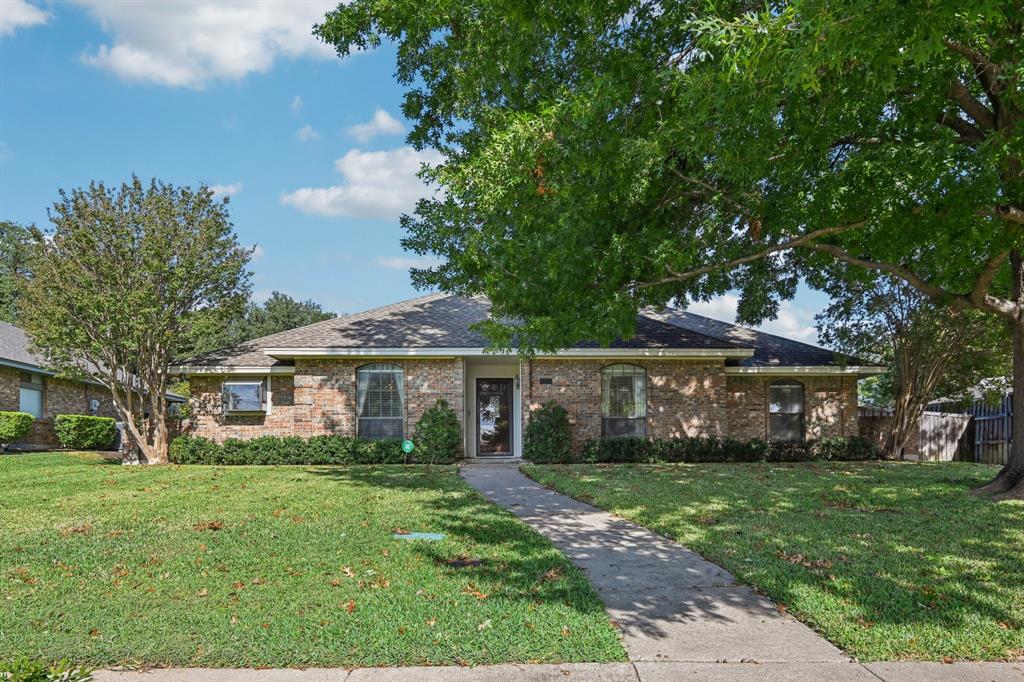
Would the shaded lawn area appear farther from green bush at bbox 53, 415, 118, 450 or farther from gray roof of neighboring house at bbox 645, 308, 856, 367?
green bush at bbox 53, 415, 118, 450

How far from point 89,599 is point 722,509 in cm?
741

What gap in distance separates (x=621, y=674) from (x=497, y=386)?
14.7 m

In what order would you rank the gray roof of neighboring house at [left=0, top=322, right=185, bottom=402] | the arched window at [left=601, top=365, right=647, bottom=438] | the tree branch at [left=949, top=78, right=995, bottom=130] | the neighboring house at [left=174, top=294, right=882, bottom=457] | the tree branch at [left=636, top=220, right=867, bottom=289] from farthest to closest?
the gray roof of neighboring house at [left=0, top=322, right=185, bottom=402] < the arched window at [left=601, top=365, right=647, bottom=438] < the neighboring house at [left=174, top=294, right=882, bottom=457] < the tree branch at [left=949, top=78, right=995, bottom=130] < the tree branch at [left=636, top=220, right=867, bottom=289]

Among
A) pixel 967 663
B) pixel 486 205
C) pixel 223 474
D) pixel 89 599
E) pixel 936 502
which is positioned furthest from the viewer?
pixel 223 474

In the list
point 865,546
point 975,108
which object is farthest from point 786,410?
point 865,546

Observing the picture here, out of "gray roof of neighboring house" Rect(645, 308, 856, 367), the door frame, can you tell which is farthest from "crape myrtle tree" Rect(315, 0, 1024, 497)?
"gray roof of neighboring house" Rect(645, 308, 856, 367)

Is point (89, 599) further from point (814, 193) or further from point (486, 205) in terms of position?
point (814, 193)

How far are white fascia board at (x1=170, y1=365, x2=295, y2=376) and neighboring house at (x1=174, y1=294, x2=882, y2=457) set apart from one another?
0.03 m

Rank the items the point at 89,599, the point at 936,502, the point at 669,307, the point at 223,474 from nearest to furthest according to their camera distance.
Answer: the point at 89,599 → the point at 936,502 → the point at 223,474 → the point at 669,307

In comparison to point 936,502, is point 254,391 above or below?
above

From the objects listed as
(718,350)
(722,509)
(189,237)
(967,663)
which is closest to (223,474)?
(189,237)

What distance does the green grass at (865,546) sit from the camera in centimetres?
446

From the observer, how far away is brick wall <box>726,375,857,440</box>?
60.8 feet

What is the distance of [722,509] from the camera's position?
29.8 ft
